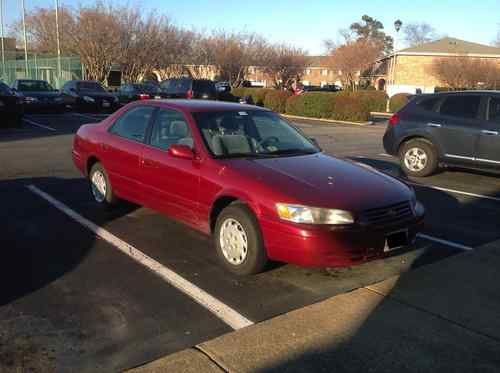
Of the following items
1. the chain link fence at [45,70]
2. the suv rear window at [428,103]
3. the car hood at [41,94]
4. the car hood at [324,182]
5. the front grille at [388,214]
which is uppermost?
the chain link fence at [45,70]

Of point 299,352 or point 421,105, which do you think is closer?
point 299,352

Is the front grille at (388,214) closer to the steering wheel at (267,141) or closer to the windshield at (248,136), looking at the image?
the windshield at (248,136)

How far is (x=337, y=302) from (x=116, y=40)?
129 feet

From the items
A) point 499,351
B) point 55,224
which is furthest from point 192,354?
point 55,224

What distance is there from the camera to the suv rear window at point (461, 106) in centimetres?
909

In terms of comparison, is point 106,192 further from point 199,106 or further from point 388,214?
point 388,214

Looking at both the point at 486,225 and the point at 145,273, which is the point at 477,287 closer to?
the point at 486,225

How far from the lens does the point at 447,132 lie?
927 cm

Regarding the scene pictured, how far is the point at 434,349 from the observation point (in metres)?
3.45

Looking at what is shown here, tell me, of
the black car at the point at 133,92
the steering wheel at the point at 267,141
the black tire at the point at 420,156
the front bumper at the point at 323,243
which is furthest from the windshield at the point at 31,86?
the front bumper at the point at 323,243

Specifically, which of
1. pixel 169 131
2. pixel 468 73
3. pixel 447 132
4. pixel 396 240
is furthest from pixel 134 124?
pixel 468 73

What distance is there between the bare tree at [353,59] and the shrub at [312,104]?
3837cm

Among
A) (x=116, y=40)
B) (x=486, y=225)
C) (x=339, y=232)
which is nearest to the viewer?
(x=339, y=232)

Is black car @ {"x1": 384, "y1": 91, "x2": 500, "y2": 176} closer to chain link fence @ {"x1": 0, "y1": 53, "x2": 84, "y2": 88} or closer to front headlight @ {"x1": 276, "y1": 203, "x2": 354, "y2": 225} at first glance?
front headlight @ {"x1": 276, "y1": 203, "x2": 354, "y2": 225}
